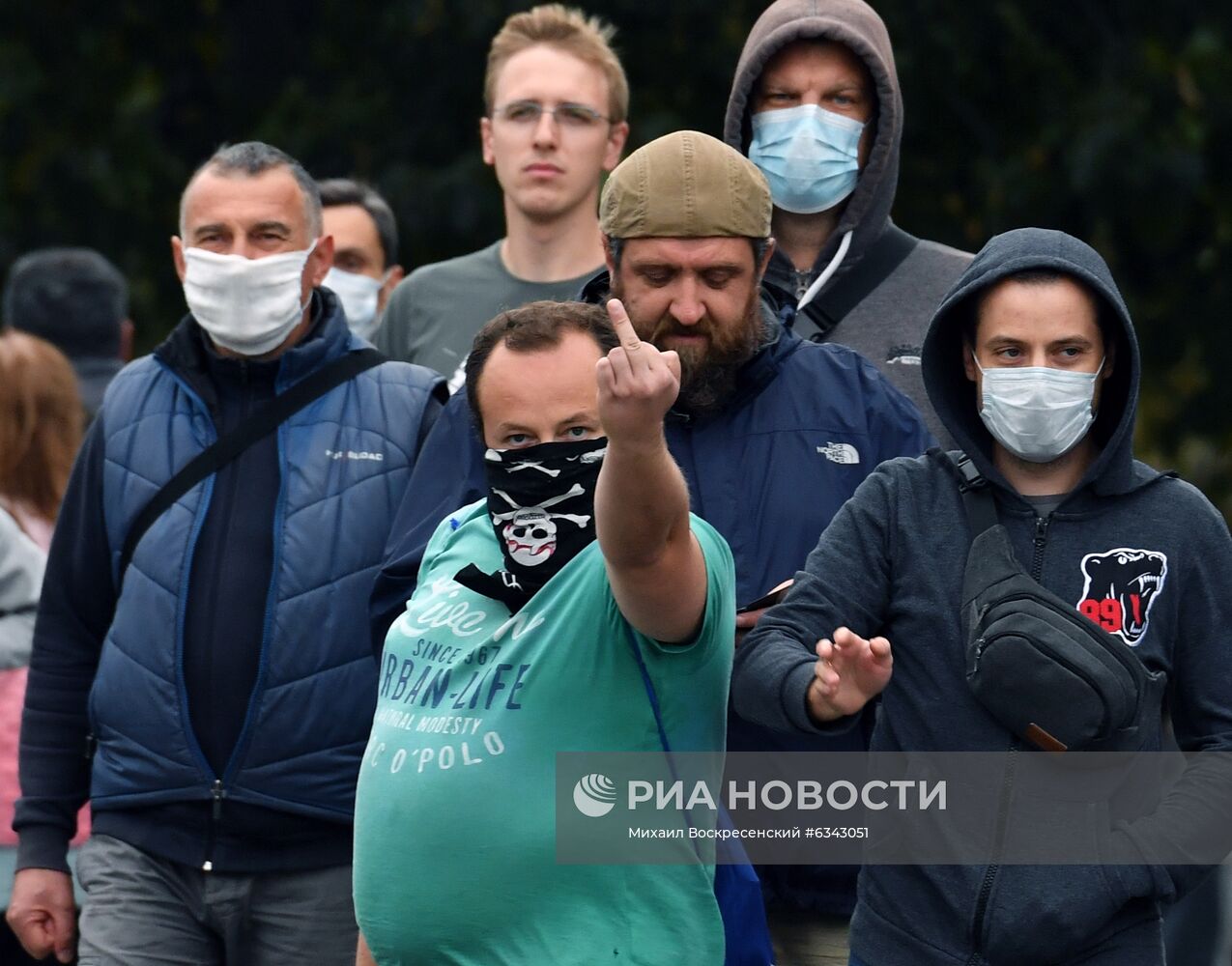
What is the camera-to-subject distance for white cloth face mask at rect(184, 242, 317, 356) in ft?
16.7

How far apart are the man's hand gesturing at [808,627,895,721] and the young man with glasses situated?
233cm

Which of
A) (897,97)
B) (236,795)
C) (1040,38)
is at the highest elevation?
(1040,38)

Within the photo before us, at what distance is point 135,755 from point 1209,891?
3.09m

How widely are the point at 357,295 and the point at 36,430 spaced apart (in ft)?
3.83

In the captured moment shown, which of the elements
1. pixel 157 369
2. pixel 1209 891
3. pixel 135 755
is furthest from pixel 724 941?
pixel 1209 891

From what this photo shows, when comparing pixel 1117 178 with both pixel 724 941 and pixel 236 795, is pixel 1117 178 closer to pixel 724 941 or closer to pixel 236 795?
pixel 236 795

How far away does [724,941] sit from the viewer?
3.68 metres

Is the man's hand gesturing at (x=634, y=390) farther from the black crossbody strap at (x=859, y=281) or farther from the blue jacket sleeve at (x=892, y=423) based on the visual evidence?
the black crossbody strap at (x=859, y=281)

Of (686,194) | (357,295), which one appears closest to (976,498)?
(686,194)

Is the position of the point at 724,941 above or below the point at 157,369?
below

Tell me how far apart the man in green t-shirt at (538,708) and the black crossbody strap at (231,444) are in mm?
1354


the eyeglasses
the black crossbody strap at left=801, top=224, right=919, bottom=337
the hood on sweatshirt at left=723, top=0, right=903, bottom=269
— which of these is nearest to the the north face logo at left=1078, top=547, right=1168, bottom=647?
the black crossbody strap at left=801, top=224, right=919, bottom=337

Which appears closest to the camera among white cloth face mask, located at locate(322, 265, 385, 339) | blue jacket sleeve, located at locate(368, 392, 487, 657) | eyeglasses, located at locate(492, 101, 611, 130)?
blue jacket sleeve, located at locate(368, 392, 487, 657)

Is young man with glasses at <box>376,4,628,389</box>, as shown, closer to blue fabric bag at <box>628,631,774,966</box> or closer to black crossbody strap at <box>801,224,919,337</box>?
black crossbody strap at <box>801,224,919,337</box>
